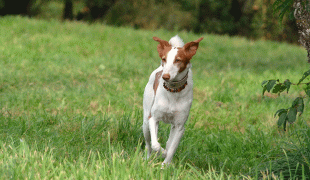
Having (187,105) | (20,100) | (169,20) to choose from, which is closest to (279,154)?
(187,105)

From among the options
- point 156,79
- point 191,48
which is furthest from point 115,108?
point 191,48

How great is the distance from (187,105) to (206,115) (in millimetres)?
2277

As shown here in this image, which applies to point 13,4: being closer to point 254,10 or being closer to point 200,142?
point 254,10

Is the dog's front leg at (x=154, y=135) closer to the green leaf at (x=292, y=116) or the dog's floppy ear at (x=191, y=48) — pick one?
the dog's floppy ear at (x=191, y=48)

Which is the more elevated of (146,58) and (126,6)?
(126,6)

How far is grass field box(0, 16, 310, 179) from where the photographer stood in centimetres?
316

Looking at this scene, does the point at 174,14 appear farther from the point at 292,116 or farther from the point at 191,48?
the point at 292,116

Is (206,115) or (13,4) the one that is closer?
(206,115)

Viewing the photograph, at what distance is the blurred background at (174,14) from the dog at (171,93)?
11382mm

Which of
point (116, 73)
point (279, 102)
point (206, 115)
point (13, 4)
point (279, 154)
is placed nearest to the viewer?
point (279, 154)

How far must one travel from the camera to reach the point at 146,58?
32.6 feet

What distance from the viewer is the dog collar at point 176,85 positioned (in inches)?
131

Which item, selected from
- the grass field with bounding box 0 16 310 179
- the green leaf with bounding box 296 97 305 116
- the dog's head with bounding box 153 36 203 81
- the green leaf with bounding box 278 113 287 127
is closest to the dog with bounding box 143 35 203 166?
the dog's head with bounding box 153 36 203 81

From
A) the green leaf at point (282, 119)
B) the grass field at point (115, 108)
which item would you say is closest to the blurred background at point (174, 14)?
the grass field at point (115, 108)
